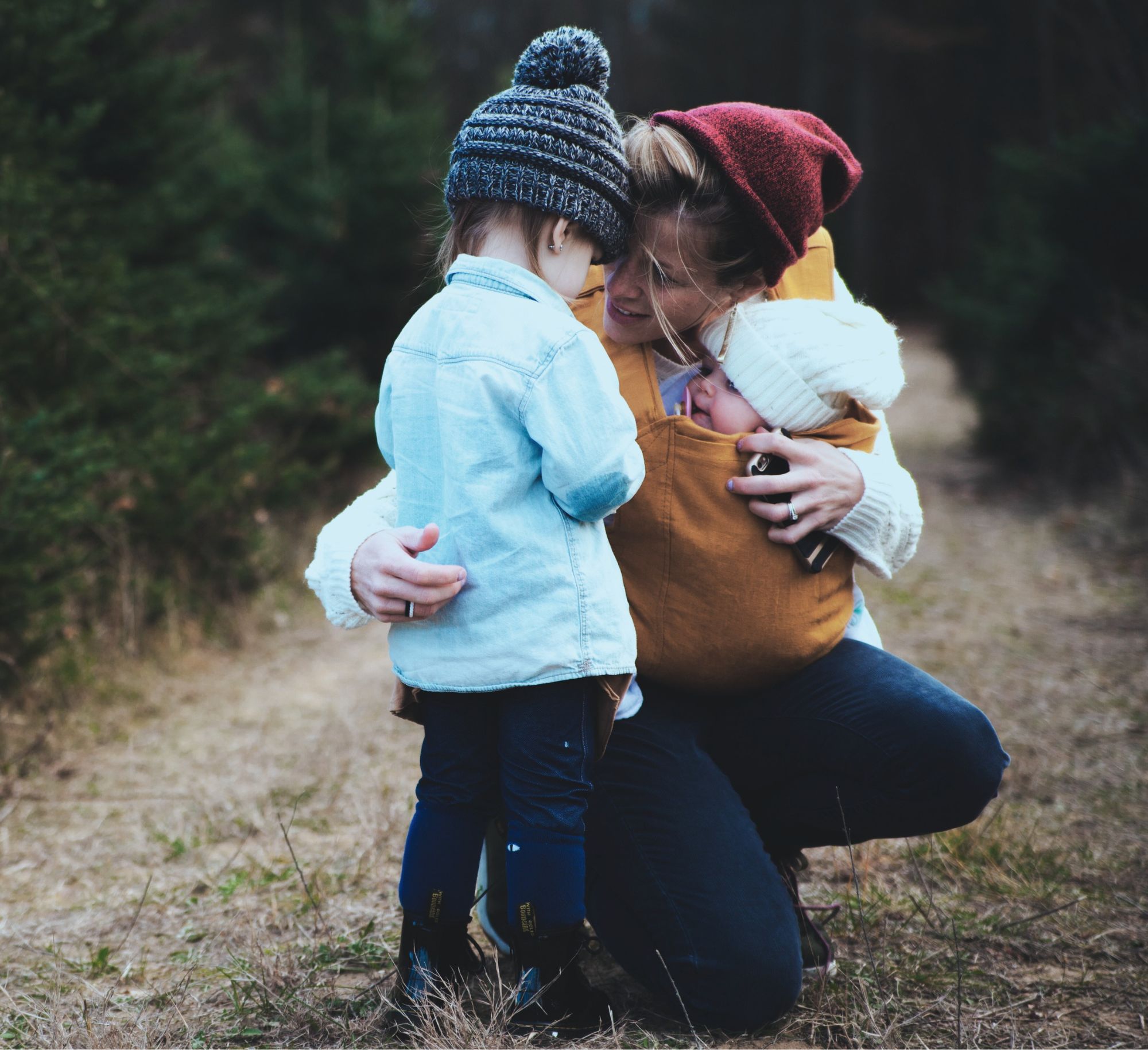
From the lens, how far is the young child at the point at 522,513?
159 centimetres

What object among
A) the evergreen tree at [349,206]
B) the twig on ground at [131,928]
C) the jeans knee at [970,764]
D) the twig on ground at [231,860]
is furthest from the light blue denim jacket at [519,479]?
the evergreen tree at [349,206]

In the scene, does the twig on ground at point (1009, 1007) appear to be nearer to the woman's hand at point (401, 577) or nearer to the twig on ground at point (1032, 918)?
the twig on ground at point (1032, 918)

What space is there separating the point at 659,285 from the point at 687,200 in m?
0.15

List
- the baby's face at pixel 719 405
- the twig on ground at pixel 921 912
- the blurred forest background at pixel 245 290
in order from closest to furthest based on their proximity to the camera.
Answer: the baby's face at pixel 719 405 < the twig on ground at pixel 921 912 < the blurred forest background at pixel 245 290

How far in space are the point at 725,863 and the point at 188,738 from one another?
7.82 feet

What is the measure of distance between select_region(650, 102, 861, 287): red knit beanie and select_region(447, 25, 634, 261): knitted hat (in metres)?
0.15

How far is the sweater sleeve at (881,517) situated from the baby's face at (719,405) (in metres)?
0.19

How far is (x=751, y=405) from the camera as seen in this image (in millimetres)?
1926

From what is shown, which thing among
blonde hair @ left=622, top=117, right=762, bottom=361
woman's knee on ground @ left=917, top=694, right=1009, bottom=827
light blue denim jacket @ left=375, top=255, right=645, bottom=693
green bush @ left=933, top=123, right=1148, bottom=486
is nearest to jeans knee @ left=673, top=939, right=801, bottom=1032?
woman's knee on ground @ left=917, top=694, right=1009, bottom=827

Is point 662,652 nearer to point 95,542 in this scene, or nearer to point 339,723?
point 339,723

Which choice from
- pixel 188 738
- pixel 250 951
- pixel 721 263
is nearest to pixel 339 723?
pixel 188 738

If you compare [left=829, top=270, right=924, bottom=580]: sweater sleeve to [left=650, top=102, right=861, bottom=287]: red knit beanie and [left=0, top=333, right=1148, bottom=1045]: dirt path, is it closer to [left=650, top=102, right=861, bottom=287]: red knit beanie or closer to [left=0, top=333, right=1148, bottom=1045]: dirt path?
[left=650, top=102, right=861, bottom=287]: red knit beanie

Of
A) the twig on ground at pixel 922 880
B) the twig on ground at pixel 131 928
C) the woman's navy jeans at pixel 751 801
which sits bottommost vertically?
the twig on ground at pixel 131 928

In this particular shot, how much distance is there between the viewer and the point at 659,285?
181cm
